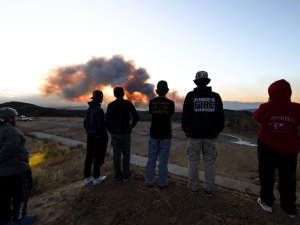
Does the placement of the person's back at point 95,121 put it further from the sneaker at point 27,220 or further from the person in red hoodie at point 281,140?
the person in red hoodie at point 281,140

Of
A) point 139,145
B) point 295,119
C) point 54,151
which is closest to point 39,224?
point 295,119

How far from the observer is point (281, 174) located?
193 inches

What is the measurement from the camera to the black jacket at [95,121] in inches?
251

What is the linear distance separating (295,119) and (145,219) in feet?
10.5

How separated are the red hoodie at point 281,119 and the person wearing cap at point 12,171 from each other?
14.4ft

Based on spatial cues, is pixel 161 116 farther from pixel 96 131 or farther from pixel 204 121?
pixel 96 131

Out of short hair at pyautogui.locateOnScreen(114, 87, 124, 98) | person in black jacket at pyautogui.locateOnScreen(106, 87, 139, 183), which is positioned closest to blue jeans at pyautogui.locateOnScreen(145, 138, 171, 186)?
person in black jacket at pyautogui.locateOnScreen(106, 87, 139, 183)

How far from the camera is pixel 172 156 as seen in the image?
1436cm

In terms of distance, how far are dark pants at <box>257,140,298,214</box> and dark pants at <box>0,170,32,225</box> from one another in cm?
437

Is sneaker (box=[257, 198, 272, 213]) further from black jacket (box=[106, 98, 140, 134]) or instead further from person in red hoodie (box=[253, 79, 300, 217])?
black jacket (box=[106, 98, 140, 134])

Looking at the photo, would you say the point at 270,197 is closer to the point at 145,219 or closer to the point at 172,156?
the point at 145,219

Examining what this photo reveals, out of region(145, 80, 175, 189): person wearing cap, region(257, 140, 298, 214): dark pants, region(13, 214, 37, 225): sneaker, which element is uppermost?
region(145, 80, 175, 189): person wearing cap

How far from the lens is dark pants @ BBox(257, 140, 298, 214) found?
4.79 metres

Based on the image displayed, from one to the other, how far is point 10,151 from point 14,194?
902 mm
